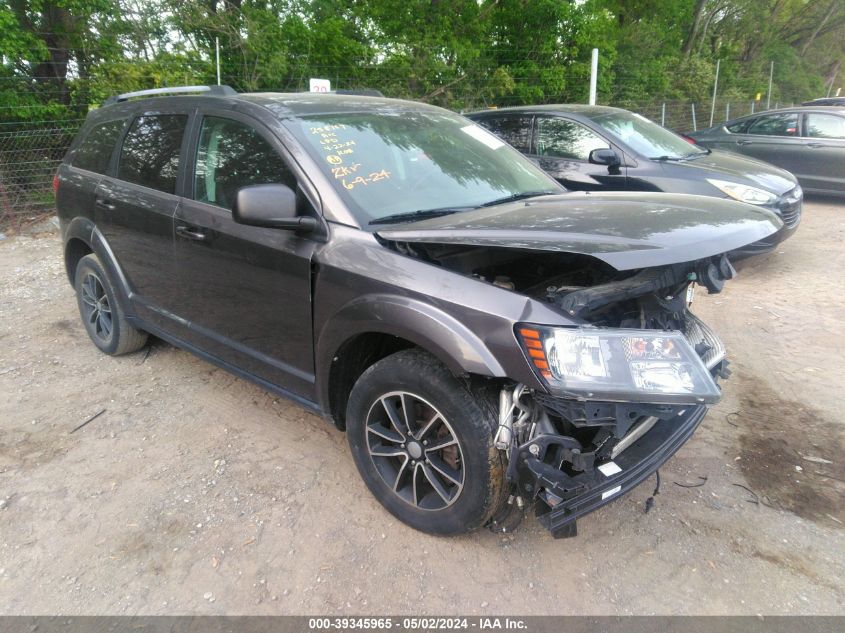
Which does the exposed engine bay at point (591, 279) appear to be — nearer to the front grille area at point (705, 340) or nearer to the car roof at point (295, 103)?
the front grille area at point (705, 340)

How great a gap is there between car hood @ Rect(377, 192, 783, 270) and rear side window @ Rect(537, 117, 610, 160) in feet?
12.7

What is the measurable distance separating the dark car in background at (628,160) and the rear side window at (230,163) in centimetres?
397

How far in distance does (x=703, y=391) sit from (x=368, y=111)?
2.30 meters

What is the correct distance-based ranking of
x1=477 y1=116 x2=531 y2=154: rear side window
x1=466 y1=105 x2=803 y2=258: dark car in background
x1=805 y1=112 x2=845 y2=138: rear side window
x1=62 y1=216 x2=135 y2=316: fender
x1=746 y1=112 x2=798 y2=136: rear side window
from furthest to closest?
x1=746 y1=112 x2=798 y2=136: rear side window, x1=805 y1=112 x2=845 y2=138: rear side window, x1=477 y1=116 x2=531 y2=154: rear side window, x1=466 y1=105 x2=803 y2=258: dark car in background, x1=62 y1=216 x2=135 y2=316: fender

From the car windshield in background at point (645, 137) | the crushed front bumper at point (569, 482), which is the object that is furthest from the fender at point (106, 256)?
the car windshield in background at point (645, 137)

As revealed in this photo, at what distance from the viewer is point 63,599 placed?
2447mm

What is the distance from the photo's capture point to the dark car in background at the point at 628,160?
617 centimetres

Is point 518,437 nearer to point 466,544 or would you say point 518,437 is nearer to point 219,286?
point 466,544

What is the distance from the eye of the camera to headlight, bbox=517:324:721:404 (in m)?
2.09

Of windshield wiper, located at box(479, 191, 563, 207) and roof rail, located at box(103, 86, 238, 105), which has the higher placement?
roof rail, located at box(103, 86, 238, 105)

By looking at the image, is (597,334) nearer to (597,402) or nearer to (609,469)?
(597,402)

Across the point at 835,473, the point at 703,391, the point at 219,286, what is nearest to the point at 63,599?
the point at 219,286

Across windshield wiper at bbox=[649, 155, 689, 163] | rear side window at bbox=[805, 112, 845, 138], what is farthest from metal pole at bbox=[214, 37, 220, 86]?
rear side window at bbox=[805, 112, 845, 138]

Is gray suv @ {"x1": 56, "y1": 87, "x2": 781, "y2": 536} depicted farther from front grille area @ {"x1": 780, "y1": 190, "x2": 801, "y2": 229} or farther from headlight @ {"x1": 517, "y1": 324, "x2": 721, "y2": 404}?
front grille area @ {"x1": 780, "y1": 190, "x2": 801, "y2": 229}
